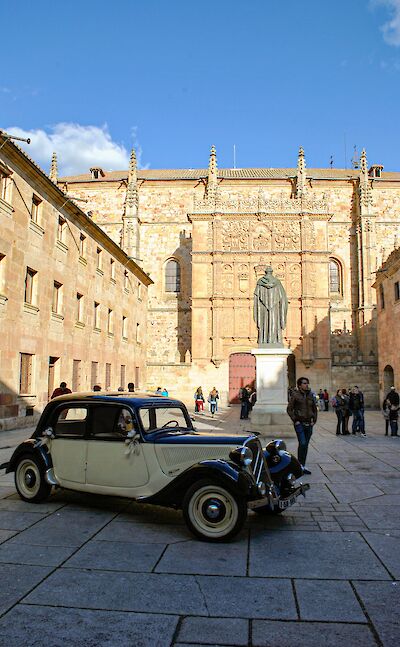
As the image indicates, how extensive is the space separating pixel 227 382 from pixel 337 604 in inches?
1185

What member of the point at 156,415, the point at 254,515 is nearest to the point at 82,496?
the point at 156,415

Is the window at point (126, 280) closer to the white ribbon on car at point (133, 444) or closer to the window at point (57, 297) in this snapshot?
the window at point (57, 297)

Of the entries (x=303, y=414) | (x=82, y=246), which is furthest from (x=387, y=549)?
(x=82, y=246)

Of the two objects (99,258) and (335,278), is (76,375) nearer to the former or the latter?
(99,258)

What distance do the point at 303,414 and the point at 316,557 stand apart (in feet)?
14.6

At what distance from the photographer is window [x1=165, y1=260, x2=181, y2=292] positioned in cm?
4112

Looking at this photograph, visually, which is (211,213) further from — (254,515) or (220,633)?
(220,633)

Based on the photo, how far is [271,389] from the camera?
14156 mm

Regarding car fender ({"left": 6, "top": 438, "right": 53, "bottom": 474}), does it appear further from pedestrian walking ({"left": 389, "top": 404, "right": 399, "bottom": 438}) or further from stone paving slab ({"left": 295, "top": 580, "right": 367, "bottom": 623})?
pedestrian walking ({"left": 389, "top": 404, "right": 399, "bottom": 438})

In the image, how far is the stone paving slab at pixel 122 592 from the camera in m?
3.56

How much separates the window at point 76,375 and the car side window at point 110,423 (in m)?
15.5

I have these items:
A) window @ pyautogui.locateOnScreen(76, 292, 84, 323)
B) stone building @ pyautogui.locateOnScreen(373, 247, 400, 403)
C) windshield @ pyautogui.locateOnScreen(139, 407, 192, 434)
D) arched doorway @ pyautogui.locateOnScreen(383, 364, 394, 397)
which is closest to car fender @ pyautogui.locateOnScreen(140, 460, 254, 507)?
windshield @ pyautogui.locateOnScreen(139, 407, 192, 434)

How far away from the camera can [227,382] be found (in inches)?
1323

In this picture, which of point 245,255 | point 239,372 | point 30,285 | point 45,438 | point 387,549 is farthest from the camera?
point 245,255
